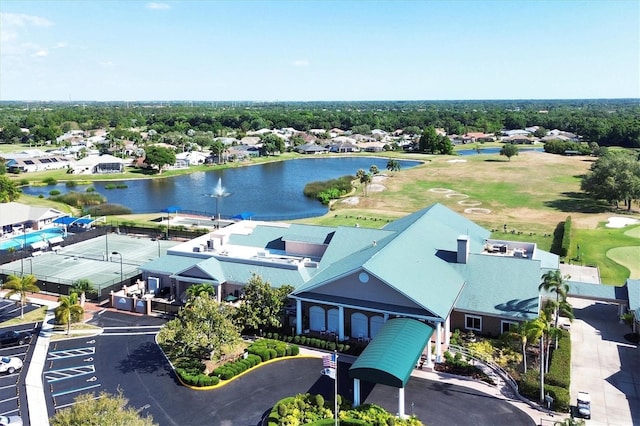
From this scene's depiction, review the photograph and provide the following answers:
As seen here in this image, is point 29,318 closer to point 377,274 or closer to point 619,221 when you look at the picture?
point 377,274

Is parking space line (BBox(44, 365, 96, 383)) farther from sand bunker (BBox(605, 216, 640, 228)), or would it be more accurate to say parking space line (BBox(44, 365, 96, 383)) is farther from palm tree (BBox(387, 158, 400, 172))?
palm tree (BBox(387, 158, 400, 172))

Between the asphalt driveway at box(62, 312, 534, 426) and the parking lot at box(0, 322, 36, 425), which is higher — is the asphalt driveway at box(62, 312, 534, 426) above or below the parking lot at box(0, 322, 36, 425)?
below

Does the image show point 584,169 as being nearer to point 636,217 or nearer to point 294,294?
point 636,217

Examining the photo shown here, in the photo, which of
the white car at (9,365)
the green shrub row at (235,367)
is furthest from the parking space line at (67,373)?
the green shrub row at (235,367)

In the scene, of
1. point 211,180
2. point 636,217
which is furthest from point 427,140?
point 636,217

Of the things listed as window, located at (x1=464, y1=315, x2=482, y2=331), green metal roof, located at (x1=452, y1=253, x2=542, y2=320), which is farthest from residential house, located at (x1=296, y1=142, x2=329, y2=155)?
window, located at (x1=464, y1=315, x2=482, y2=331)
